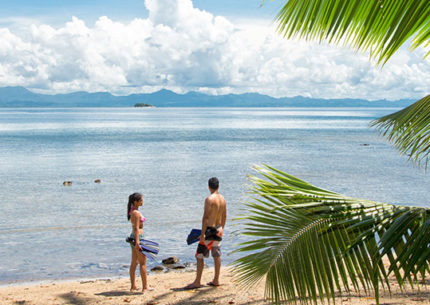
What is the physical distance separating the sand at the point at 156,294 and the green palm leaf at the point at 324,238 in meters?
4.13

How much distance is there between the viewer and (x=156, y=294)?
8719 mm

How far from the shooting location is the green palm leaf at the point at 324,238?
110 inches

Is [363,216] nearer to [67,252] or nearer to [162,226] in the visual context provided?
[67,252]

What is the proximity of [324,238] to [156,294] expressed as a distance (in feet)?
20.2

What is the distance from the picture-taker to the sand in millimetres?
7734

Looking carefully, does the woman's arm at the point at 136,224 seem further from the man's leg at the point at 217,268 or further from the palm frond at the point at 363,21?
the palm frond at the point at 363,21

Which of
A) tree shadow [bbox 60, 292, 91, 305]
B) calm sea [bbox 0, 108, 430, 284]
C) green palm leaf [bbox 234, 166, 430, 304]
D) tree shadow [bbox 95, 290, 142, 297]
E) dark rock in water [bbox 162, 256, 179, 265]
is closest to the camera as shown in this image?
green palm leaf [bbox 234, 166, 430, 304]

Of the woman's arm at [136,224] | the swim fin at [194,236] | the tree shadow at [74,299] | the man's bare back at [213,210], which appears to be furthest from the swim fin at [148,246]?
the tree shadow at [74,299]

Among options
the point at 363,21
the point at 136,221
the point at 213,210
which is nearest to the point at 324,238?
the point at 363,21

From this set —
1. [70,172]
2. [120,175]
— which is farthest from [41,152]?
[120,175]

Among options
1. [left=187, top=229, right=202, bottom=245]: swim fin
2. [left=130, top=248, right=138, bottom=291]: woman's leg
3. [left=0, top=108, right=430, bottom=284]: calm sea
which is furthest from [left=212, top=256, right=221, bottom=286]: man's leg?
[left=130, top=248, right=138, bottom=291]: woman's leg

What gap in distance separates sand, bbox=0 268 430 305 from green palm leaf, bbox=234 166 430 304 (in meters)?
4.13

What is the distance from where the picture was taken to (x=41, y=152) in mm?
50375

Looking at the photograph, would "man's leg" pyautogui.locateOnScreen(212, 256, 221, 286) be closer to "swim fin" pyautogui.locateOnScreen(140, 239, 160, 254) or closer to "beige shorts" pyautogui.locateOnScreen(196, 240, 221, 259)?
"beige shorts" pyautogui.locateOnScreen(196, 240, 221, 259)
